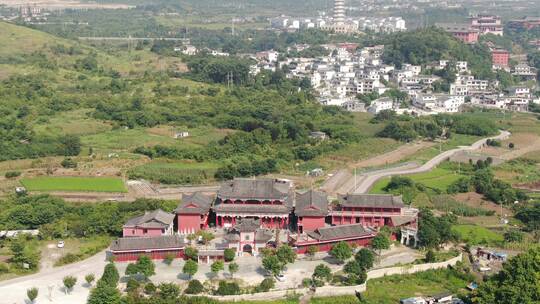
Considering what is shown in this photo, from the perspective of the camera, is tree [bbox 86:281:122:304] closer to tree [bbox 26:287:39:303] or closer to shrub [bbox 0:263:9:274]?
tree [bbox 26:287:39:303]

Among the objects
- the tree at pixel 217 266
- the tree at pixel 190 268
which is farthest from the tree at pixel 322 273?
the tree at pixel 190 268

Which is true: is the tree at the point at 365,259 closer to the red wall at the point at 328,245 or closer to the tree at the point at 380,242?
the tree at the point at 380,242

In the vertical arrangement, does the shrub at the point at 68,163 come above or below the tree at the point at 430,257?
above

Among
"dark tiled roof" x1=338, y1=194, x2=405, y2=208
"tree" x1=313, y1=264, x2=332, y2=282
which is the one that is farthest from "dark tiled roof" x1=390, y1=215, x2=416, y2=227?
"tree" x1=313, y1=264, x2=332, y2=282

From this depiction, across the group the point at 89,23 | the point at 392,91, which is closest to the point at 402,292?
the point at 392,91

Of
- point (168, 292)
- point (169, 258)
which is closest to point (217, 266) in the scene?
point (169, 258)

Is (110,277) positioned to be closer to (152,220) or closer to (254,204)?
(152,220)
